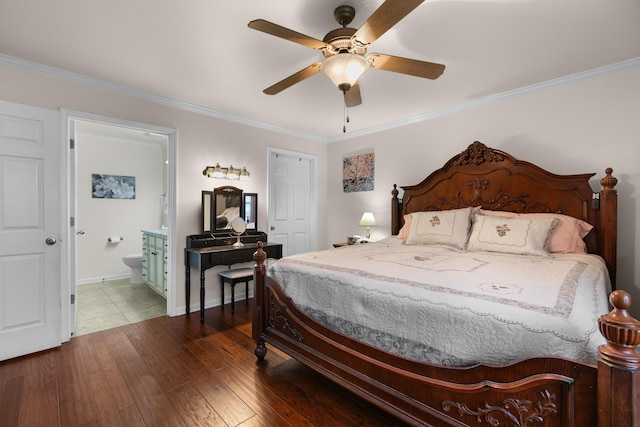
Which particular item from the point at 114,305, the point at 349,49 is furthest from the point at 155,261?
the point at 349,49

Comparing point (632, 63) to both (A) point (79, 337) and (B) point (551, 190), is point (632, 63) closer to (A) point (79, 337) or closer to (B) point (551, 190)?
(B) point (551, 190)

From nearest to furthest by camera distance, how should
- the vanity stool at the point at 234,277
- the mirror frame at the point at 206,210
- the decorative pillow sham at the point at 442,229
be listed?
the decorative pillow sham at the point at 442,229 < the vanity stool at the point at 234,277 < the mirror frame at the point at 206,210

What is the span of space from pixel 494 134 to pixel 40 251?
4478 millimetres

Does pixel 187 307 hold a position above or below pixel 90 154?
below

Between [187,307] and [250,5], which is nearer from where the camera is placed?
[250,5]

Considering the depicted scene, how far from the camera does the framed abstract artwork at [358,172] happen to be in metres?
4.39

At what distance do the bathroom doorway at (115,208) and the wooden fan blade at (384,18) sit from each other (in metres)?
3.64

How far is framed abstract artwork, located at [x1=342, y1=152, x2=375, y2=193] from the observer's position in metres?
4.39

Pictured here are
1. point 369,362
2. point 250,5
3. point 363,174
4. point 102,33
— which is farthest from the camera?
point 363,174

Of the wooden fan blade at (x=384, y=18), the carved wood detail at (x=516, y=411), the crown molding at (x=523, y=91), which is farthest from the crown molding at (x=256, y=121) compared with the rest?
the carved wood detail at (x=516, y=411)

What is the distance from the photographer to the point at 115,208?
4.96 metres

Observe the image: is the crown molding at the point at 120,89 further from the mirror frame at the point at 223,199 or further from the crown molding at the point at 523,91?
the crown molding at the point at 523,91

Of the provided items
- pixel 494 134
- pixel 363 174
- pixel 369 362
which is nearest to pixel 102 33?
pixel 369 362

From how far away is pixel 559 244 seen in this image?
2492 mm
